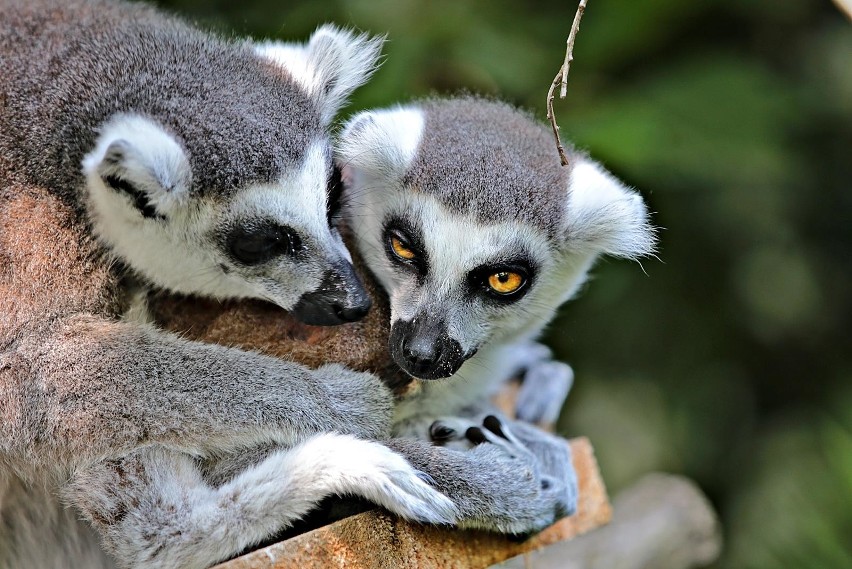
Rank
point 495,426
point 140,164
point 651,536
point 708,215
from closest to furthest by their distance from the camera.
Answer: point 140,164 < point 495,426 < point 651,536 < point 708,215

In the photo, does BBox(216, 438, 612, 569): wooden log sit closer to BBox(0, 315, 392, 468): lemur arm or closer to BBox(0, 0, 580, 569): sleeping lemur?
BBox(0, 0, 580, 569): sleeping lemur

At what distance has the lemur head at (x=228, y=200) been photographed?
2566 mm

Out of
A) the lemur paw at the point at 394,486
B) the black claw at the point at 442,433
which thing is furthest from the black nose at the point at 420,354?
the black claw at the point at 442,433

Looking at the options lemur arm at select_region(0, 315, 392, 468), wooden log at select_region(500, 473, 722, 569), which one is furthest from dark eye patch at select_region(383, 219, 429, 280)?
wooden log at select_region(500, 473, 722, 569)

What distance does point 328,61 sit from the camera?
3.18 metres

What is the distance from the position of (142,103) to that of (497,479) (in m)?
1.51

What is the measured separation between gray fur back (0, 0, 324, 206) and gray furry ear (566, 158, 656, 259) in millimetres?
874

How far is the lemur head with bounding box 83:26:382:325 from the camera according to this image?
2566 mm

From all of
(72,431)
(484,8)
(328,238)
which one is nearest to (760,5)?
(484,8)

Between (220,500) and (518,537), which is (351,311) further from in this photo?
(518,537)

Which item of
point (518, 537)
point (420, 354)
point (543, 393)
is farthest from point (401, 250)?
point (543, 393)

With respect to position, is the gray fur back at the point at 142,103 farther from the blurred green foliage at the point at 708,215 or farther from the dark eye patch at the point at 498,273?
the blurred green foliage at the point at 708,215

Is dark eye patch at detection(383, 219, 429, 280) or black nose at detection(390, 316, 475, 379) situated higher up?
dark eye patch at detection(383, 219, 429, 280)

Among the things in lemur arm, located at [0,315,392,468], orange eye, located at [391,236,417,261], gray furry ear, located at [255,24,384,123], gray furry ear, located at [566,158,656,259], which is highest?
gray furry ear, located at [255,24,384,123]
